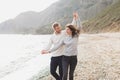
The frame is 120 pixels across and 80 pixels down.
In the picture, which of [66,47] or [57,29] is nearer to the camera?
[66,47]

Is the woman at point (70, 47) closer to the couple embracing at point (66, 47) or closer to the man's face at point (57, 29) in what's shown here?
the couple embracing at point (66, 47)

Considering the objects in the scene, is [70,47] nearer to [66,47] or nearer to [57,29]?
[66,47]

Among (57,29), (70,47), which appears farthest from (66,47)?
(57,29)

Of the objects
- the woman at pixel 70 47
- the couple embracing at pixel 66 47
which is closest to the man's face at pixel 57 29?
the couple embracing at pixel 66 47

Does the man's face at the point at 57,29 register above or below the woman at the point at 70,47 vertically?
above

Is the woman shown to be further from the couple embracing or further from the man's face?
the man's face

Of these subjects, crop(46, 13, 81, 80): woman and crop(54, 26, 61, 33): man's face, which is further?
crop(54, 26, 61, 33): man's face

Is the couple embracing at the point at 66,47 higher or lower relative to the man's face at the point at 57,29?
lower

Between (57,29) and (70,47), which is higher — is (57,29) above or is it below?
above

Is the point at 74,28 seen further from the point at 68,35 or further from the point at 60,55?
the point at 60,55

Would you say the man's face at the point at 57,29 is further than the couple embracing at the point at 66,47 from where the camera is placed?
Yes

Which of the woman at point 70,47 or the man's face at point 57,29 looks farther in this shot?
the man's face at point 57,29

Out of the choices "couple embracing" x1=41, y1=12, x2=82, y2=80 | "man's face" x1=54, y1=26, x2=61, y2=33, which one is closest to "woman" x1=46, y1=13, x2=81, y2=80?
"couple embracing" x1=41, y1=12, x2=82, y2=80

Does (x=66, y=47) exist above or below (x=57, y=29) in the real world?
below
